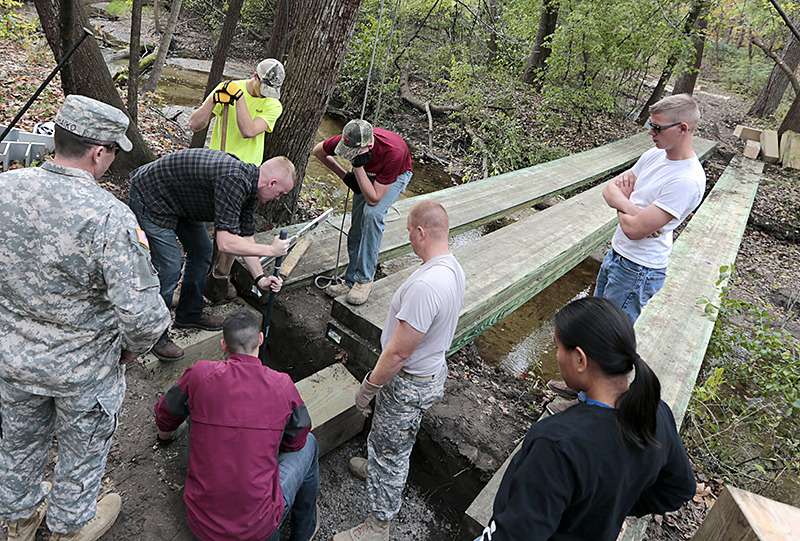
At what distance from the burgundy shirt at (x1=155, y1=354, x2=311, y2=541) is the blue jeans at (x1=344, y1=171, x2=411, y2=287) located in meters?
1.59

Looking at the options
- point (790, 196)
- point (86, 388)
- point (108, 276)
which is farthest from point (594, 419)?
point (790, 196)

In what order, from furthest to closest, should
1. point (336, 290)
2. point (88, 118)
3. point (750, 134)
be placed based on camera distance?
point (750, 134) → point (336, 290) → point (88, 118)

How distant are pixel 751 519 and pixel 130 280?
89.0 inches

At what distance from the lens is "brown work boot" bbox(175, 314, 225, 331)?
3.50 metres

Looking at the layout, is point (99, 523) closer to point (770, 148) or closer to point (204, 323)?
point (204, 323)

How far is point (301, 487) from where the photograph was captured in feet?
8.27

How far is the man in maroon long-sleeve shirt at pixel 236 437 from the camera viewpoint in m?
2.01

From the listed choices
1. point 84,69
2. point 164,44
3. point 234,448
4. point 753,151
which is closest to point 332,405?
point 234,448

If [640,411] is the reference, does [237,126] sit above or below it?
below

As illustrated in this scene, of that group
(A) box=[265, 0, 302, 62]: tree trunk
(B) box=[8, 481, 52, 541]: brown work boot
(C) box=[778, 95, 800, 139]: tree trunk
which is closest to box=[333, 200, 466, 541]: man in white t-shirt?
(B) box=[8, 481, 52, 541]: brown work boot

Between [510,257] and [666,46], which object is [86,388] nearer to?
[510,257]

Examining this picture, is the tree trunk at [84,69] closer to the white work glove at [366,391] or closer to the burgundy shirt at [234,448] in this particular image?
the burgundy shirt at [234,448]

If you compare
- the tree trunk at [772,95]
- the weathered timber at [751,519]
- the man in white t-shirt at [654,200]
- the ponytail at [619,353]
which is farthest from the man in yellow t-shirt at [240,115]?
the tree trunk at [772,95]

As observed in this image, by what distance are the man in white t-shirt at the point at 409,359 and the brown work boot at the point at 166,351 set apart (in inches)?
56.6
